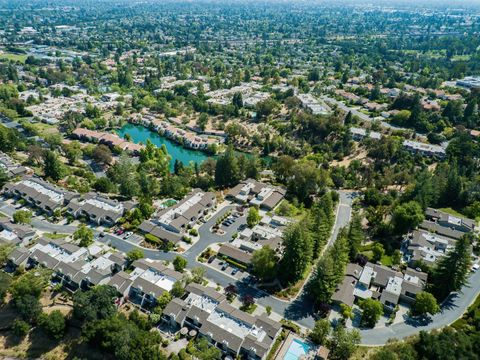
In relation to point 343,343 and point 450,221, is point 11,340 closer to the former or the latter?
point 343,343

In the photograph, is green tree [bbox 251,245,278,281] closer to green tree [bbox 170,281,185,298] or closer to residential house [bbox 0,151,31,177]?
green tree [bbox 170,281,185,298]

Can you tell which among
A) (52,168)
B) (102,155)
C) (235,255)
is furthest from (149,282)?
(102,155)

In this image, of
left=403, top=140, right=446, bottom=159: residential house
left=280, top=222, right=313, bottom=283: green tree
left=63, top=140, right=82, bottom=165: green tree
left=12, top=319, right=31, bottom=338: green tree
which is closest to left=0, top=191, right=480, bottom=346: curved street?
left=280, top=222, right=313, bottom=283: green tree

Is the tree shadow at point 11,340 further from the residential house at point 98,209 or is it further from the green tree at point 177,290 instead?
the residential house at point 98,209

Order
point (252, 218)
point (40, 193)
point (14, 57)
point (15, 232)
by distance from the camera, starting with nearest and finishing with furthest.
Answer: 1. point (15, 232)
2. point (252, 218)
3. point (40, 193)
4. point (14, 57)

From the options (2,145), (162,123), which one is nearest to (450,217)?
(162,123)

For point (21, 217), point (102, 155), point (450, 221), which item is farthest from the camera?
point (102, 155)
